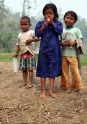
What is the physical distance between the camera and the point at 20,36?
13.0ft

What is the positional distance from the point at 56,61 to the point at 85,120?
1.10 metres

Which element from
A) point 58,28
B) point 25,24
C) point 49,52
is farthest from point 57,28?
point 25,24

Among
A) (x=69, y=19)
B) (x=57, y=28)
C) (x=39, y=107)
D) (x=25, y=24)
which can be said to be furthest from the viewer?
(x=25, y=24)

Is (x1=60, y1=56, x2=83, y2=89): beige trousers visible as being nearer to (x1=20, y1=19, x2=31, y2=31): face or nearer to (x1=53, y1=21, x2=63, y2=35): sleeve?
(x1=53, y1=21, x2=63, y2=35): sleeve

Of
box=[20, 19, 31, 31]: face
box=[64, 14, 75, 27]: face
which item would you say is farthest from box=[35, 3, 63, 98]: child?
box=[20, 19, 31, 31]: face

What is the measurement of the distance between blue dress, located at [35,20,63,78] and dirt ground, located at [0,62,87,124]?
0.40 m

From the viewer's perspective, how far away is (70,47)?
3.55 metres

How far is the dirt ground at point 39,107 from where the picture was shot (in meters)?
2.70

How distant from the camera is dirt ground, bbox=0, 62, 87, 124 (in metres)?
2.70

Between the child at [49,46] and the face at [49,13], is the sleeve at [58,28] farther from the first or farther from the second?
the face at [49,13]

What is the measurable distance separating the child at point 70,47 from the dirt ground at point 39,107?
0.75ft

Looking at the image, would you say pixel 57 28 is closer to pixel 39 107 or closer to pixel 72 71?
pixel 72 71

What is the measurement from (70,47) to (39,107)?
1.10m

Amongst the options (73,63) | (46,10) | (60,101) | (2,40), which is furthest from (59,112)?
(2,40)
